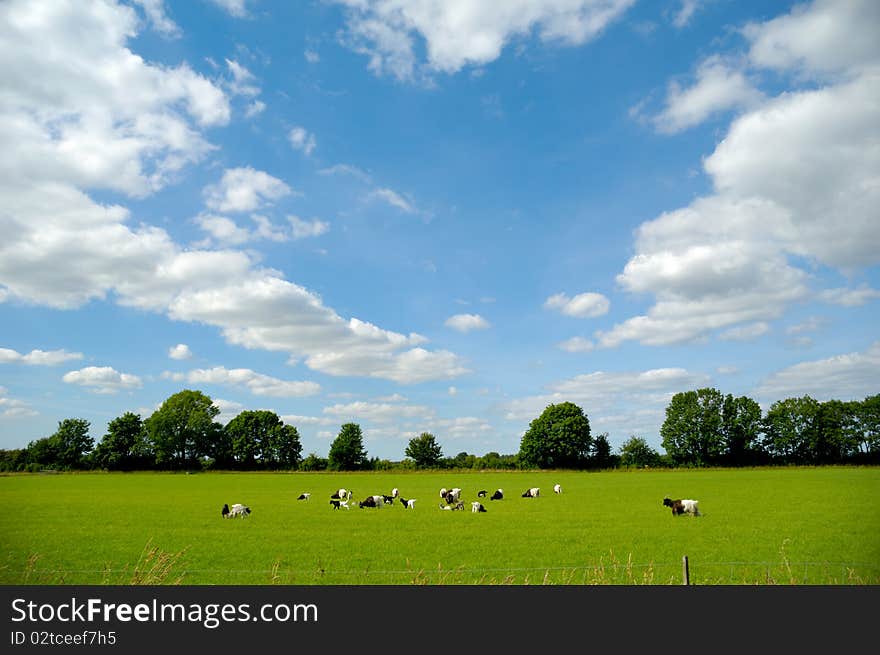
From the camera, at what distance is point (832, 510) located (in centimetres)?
3062

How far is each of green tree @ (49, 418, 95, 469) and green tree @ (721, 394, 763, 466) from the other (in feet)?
394

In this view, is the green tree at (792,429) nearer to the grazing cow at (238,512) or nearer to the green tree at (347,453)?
the green tree at (347,453)

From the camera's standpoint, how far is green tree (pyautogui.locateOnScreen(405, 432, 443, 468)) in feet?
412

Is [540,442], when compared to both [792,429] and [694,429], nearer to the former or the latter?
[694,429]

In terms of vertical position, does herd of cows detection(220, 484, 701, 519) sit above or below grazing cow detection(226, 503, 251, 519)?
below

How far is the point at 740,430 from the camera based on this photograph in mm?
109500

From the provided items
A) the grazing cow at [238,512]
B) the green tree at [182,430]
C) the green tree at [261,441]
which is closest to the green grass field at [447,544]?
the grazing cow at [238,512]

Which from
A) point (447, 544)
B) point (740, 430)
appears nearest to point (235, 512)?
point (447, 544)

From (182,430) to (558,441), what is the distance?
234 feet

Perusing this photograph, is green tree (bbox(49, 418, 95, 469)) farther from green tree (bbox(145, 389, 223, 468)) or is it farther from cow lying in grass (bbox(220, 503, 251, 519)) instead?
cow lying in grass (bbox(220, 503, 251, 519))

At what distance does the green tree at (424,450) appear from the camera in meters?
126

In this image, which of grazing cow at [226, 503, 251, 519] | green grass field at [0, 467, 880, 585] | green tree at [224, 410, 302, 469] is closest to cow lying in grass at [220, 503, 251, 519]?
grazing cow at [226, 503, 251, 519]
